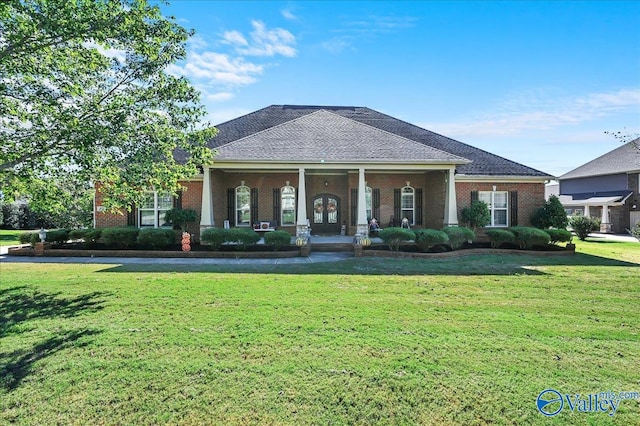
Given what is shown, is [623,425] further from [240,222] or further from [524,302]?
[240,222]

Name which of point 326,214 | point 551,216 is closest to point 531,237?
point 551,216

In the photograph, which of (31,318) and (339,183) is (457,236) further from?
(31,318)

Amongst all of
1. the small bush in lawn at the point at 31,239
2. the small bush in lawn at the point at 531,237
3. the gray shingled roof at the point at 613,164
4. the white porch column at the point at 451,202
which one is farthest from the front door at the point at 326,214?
the gray shingled roof at the point at 613,164

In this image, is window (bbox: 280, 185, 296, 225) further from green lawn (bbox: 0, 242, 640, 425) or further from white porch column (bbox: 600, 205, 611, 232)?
white porch column (bbox: 600, 205, 611, 232)

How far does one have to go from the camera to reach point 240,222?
1878 centimetres

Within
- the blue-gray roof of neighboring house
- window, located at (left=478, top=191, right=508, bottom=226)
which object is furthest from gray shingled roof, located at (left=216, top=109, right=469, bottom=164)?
window, located at (left=478, top=191, right=508, bottom=226)

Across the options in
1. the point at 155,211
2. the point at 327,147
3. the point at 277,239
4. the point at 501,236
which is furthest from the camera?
the point at 155,211

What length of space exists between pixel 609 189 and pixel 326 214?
103 ft

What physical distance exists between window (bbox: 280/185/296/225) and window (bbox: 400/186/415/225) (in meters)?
6.20

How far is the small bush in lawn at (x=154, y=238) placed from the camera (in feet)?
46.4

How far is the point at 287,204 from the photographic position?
754 inches

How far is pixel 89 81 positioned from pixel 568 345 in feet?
36.6

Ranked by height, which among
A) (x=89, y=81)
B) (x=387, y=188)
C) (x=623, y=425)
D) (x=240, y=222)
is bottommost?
(x=623, y=425)

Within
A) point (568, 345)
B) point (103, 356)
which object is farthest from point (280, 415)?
point (568, 345)
